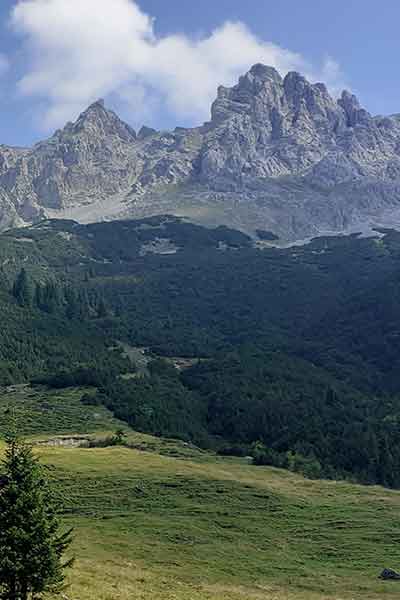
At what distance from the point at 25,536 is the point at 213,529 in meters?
37.4

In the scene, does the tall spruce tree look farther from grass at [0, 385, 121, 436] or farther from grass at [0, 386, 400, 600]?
grass at [0, 385, 121, 436]

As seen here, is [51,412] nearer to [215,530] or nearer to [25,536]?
[215,530]

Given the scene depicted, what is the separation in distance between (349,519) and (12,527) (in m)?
48.7

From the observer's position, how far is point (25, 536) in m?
27.0

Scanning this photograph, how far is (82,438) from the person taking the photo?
10456cm

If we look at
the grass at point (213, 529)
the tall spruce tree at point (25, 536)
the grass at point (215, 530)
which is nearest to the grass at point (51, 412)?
the grass at point (213, 529)

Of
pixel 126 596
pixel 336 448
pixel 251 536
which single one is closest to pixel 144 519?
pixel 251 536

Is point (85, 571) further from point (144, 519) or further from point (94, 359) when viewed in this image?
point (94, 359)

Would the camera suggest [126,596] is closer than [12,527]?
No

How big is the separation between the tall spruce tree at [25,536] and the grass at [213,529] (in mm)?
5741

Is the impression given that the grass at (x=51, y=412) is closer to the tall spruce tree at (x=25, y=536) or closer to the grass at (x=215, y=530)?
the grass at (x=215, y=530)

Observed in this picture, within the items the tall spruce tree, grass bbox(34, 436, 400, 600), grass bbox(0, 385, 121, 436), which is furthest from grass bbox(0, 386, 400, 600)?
grass bbox(0, 385, 121, 436)

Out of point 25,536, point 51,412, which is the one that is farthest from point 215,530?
point 51,412

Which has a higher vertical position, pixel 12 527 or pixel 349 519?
pixel 12 527
